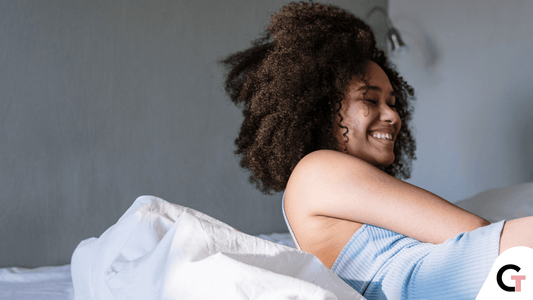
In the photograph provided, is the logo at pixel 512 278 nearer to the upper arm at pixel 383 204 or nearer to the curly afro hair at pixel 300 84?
the upper arm at pixel 383 204

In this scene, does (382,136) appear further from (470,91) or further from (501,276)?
(470,91)

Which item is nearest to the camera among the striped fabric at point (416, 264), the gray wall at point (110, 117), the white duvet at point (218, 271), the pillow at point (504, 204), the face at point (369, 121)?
A: the white duvet at point (218, 271)

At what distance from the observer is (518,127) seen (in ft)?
4.58

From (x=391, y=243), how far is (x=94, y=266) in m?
0.52

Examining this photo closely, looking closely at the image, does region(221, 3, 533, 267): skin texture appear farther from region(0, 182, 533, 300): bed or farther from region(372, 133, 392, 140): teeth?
region(0, 182, 533, 300): bed

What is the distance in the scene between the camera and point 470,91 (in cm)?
159

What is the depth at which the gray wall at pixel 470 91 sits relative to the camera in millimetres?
1375

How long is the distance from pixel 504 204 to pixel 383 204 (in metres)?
0.70

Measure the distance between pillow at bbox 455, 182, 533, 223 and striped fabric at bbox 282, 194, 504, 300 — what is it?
1.90ft

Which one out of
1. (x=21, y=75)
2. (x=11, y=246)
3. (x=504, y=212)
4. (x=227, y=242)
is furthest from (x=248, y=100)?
(x=11, y=246)

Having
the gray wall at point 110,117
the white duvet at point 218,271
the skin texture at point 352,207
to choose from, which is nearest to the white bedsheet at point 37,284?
the gray wall at point 110,117

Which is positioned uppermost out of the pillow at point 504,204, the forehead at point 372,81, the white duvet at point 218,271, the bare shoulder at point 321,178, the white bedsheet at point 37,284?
the forehead at point 372,81

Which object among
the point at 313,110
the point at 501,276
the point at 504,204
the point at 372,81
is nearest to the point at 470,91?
the point at 504,204

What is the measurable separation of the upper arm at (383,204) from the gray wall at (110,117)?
128cm
